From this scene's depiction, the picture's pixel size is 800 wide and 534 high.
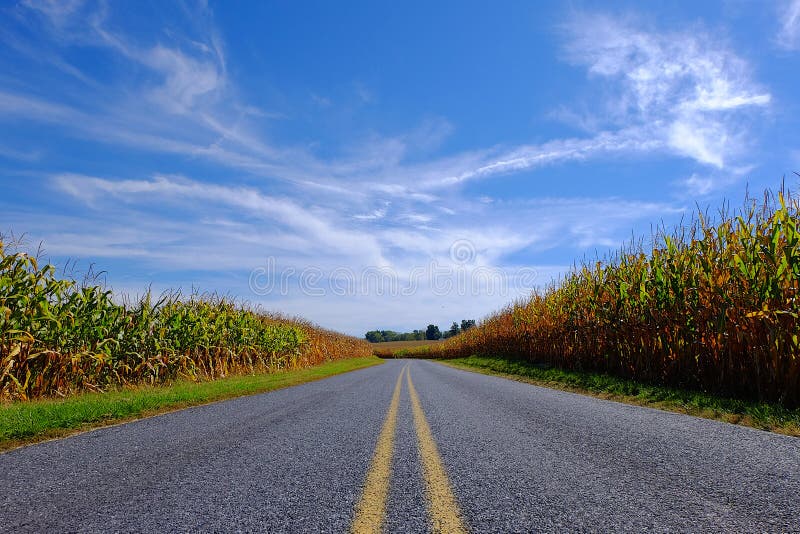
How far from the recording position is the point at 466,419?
6.11 metres

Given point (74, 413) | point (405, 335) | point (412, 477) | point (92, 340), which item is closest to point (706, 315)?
point (412, 477)

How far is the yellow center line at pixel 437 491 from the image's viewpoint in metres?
2.44

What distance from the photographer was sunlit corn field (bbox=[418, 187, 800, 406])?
299 inches

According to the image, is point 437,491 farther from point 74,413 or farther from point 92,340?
point 92,340

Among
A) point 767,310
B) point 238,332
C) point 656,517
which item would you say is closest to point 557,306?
point 767,310

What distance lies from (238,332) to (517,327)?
46.7 ft

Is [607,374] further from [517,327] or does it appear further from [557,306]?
[517,327]

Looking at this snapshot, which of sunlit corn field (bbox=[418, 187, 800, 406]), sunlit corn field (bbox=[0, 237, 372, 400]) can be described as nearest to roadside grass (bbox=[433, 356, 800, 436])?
sunlit corn field (bbox=[418, 187, 800, 406])

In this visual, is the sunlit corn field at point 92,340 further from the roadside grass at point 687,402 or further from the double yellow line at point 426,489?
the roadside grass at point 687,402

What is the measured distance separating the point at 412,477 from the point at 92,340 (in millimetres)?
10495

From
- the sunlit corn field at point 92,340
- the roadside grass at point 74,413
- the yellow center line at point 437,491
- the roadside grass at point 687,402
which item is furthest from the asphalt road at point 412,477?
the sunlit corn field at point 92,340

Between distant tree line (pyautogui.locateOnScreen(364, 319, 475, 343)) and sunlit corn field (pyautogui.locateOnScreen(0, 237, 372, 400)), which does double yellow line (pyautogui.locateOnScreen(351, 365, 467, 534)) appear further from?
distant tree line (pyautogui.locateOnScreen(364, 319, 475, 343))

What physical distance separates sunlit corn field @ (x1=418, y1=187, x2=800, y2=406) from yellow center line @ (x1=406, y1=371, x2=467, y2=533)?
6.51m

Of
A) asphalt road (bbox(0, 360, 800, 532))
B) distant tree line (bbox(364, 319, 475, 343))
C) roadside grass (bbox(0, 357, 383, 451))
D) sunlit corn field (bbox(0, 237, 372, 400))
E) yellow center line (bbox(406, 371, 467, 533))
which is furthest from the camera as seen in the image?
distant tree line (bbox(364, 319, 475, 343))
